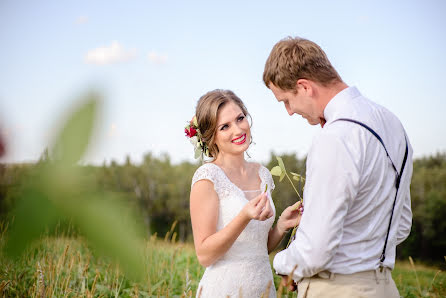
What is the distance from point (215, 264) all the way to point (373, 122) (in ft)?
5.31

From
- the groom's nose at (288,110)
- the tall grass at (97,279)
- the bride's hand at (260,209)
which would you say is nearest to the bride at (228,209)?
the bride's hand at (260,209)

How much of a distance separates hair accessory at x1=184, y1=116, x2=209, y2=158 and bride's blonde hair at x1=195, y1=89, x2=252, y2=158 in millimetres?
81

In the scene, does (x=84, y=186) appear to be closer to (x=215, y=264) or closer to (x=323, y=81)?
(x=323, y=81)

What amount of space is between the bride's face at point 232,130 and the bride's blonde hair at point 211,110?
3 centimetres

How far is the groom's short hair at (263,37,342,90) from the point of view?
2.14m

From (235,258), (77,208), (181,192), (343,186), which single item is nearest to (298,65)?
(343,186)

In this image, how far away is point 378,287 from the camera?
196 centimetres

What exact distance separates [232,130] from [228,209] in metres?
0.58

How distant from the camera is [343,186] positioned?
174 centimetres

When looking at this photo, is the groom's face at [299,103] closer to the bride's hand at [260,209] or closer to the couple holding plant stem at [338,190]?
the couple holding plant stem at [338,190]

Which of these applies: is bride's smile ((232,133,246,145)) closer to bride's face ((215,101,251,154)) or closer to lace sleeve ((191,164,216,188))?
bride's face ((215,101,251,154))

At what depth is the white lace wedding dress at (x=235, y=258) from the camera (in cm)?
298

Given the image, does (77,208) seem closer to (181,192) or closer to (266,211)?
(266,211)

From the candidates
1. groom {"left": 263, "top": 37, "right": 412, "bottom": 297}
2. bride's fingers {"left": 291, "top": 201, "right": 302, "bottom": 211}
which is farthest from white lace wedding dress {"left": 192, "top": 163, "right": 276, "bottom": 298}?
groom {"left": 263, "top": 37, "right": 412, "bottom": 297}
